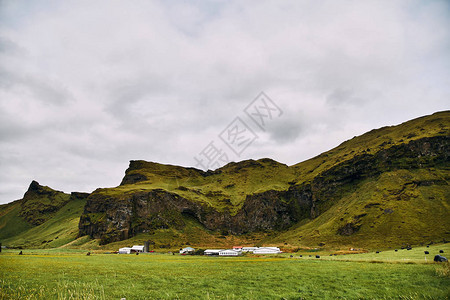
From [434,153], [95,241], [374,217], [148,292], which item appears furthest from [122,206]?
[434,153]

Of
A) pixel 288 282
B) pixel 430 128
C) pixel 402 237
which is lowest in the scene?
pixel 402 237

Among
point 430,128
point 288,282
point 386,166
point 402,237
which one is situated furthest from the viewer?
point 430,128

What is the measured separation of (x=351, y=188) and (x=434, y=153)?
5670 cm

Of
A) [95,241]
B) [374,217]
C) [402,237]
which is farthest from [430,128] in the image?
[95,241]

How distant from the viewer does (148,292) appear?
26.1 m

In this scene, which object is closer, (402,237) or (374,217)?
(402,237)

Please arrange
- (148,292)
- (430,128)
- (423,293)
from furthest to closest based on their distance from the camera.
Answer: (430,128) < (148,292) < (423,293)

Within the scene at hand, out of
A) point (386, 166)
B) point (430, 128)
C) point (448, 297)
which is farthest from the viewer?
point (430, 128)

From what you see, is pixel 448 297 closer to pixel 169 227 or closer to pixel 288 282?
pixel 288 282

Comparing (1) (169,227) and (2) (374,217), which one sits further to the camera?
(1) (169,227)

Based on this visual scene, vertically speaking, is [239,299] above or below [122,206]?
below

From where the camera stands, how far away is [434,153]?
166000 millimetres

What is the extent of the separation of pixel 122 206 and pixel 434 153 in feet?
727

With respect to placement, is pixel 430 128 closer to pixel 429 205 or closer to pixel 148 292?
pixel 429 205
